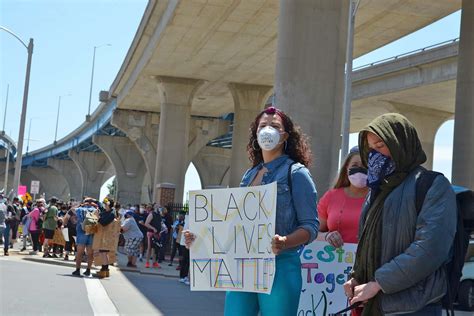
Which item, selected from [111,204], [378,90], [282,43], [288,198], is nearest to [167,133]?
[378,90]

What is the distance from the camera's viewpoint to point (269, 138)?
5555mm

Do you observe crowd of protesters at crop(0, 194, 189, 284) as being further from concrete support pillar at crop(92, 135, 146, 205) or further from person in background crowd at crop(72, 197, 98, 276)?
concrete support pillar at crop(92, 135, 146, 205)

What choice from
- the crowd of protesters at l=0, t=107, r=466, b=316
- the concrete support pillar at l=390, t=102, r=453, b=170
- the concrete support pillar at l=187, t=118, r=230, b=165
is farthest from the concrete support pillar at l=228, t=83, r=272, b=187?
the crowd of protesters at l=0, t=107, r=466, b=316

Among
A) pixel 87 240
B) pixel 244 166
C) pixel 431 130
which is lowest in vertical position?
pixel 87 240

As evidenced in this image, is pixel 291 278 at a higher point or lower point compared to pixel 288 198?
lower

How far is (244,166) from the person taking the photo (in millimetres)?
48812

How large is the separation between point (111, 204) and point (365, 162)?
636 inches

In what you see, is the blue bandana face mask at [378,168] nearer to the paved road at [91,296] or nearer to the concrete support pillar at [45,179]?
the paved road at [91,296]

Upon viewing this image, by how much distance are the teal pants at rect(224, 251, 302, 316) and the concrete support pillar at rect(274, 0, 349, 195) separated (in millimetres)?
11864

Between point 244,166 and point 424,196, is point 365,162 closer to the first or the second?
point 424,196

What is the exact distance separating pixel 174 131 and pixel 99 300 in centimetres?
3322

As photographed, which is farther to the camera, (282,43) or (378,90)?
(378,90)

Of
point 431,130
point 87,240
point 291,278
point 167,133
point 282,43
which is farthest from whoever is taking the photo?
point 431,130

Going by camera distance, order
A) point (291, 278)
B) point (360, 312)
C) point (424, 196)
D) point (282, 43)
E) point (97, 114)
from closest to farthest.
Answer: point (424, 196) < point (360, 312) < point (291, 278) < point (282, 43) < point (97, 114)
